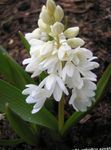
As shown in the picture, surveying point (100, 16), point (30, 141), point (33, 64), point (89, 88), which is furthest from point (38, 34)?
point (100, 16)

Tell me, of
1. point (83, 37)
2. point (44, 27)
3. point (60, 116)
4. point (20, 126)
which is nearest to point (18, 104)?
point (20, 126)

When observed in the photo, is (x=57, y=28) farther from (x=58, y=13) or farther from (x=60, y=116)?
(x=60, y=116)

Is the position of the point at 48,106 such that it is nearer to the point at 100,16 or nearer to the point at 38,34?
the point at 38,34

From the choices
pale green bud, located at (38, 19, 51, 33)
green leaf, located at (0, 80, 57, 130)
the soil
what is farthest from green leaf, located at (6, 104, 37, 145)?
pale green bud, located at (38, 19, 51, 33)

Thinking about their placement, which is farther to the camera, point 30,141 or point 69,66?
point 30,141

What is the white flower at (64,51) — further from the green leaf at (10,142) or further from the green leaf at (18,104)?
the green leaf at (10,142)
